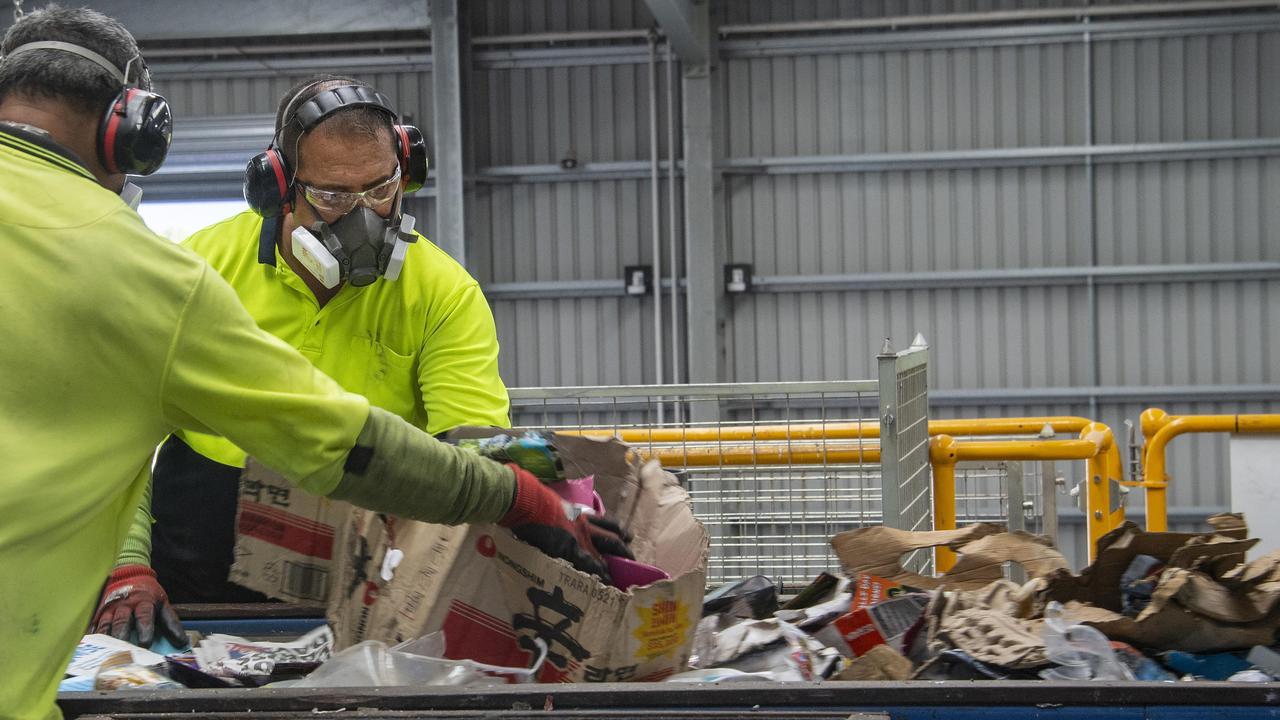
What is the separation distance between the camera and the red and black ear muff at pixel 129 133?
156 centimetres

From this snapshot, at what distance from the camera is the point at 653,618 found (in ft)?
6.17

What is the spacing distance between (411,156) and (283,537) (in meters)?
0.92

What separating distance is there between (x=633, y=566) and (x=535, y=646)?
0.21m

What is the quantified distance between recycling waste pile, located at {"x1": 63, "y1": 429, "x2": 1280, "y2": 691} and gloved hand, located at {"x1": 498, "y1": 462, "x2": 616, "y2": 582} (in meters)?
0.03

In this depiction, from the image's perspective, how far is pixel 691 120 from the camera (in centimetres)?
960

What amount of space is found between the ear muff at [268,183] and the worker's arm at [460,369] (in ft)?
1.33

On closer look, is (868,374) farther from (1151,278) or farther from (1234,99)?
(1234,99)

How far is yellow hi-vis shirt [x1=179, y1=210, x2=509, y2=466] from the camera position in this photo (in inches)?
101

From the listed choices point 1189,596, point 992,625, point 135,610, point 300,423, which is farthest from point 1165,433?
point 300,423

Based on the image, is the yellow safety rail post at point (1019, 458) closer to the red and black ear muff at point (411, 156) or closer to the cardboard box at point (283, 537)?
the red and black ear muff at point (411, 156)

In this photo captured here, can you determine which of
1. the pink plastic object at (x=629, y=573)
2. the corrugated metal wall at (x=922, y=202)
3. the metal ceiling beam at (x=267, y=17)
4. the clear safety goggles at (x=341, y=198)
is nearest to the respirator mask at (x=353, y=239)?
the clear safety goggles at (x=341, y=198)

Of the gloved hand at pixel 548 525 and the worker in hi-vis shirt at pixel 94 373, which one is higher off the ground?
the worker in hi-vis shirt at pixel 94 373

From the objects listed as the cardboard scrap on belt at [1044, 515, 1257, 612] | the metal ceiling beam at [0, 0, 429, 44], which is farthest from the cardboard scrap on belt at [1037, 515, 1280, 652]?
the metal ceiling beam at [0, 0, 429, 44]

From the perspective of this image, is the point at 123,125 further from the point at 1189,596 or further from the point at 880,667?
the point at 1189,596
